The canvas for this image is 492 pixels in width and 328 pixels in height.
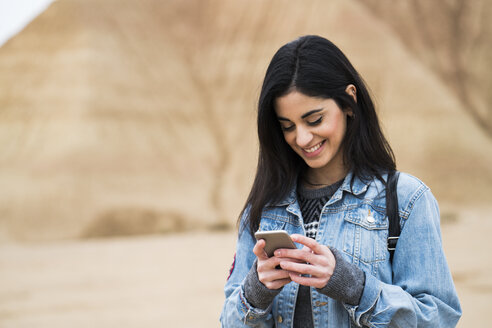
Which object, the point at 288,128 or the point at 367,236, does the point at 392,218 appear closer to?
the point at 367,236

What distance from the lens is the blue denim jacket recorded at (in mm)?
1807

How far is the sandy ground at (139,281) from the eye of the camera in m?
9.36

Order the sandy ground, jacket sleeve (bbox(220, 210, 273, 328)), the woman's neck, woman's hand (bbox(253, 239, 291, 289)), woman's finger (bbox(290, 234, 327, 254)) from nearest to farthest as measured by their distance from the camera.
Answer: woman's finger (bbox(290, 234, 327, 254)) < woman's hand (bbox(253, 239, 291, 289)) < jacket sleeve (bbox(220, 210, 273, 328)) < the woman's neck < the sandy ground

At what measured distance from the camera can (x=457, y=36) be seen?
3059cm

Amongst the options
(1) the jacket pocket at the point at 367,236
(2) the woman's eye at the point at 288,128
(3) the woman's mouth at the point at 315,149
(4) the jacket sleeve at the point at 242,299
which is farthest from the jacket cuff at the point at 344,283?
(2) the woman's eye at the point at 288,128

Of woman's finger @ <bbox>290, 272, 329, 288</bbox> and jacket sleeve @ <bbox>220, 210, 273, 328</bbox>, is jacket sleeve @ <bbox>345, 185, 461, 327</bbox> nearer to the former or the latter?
woman's finger @ <bbox>290, 272, 329, 288</bbox>

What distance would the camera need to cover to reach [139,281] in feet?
40.7

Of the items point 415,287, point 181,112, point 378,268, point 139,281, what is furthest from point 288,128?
point 181,112

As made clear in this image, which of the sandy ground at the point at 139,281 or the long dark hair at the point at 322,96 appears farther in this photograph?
the sandy ground at the point at 139,281

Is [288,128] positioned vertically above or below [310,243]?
above

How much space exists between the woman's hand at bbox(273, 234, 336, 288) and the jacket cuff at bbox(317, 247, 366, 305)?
15 millimetres

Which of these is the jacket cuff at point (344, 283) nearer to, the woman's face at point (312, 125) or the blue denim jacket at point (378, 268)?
the blue denim jacket at point (378, 268)

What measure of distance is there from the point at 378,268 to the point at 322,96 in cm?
61

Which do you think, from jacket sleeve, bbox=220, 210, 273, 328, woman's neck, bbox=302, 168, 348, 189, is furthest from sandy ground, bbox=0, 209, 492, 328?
jacket sleeve, bbox=220, 210, 273, 328
